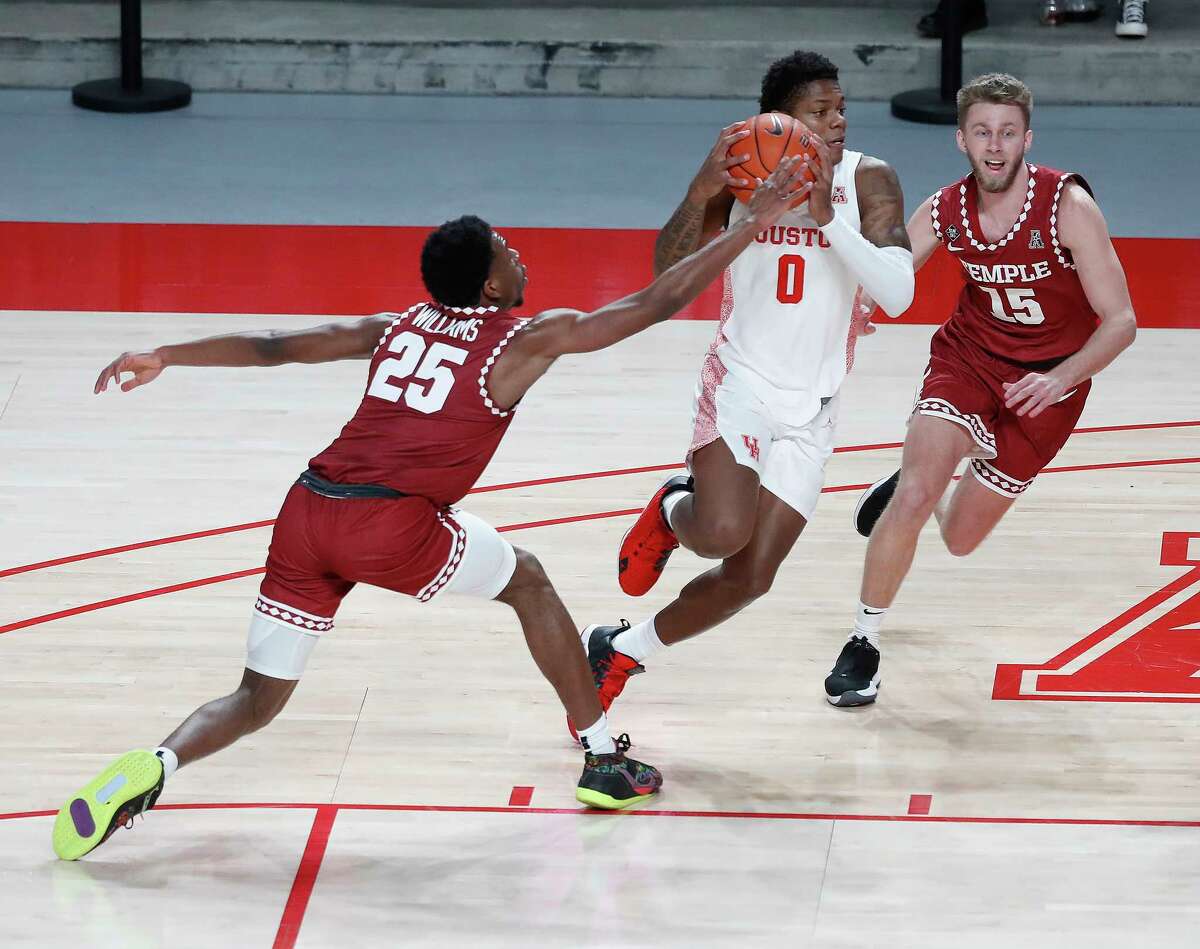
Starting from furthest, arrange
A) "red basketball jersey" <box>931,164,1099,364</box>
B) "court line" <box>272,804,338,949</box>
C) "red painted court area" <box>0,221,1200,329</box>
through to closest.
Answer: "red painted court area" <box>0,221,1200,329</box>
"red basketball jersey" <box>931,164,1099,364</box>
"court line" <box>272,804,338,949</box>

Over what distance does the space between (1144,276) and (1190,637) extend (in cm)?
366

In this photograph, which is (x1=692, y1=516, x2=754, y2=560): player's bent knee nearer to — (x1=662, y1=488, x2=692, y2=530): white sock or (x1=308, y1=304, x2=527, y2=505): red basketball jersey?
(x1=662, y1=488, x2=692, y2=530): white sock

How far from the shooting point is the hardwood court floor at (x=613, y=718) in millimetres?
4289

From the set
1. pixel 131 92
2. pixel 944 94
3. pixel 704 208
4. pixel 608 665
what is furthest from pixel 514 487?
pixel 131 92

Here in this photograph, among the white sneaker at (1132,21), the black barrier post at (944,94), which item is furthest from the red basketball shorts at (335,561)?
the white sneaker at (1132,21)

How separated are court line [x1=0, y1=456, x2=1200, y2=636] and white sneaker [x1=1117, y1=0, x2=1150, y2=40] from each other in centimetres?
521

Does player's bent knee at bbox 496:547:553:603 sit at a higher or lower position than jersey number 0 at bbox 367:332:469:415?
lower

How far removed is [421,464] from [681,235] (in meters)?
1.00

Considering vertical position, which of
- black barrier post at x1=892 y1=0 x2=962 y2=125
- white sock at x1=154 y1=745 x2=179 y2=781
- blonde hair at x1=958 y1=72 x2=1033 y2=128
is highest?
blonde hair at x1=958 y1=72 x2=1033 y2=128

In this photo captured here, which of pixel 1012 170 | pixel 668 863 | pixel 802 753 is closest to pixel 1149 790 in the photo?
pixel 802 753

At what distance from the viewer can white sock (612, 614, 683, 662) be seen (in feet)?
17.0

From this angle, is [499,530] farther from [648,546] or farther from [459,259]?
[459,259]

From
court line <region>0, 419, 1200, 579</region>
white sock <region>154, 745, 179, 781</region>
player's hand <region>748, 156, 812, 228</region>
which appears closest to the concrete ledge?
court line <region>0, 419, 1200, 579</region>

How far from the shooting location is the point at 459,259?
4461mm
